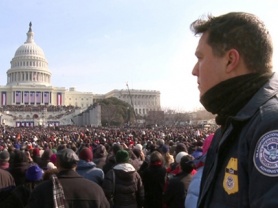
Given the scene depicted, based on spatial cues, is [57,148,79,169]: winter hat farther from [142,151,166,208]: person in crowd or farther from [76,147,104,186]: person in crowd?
[142,151,166,208]: person in crowd

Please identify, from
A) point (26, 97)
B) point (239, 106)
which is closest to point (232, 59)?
point (239, 106)

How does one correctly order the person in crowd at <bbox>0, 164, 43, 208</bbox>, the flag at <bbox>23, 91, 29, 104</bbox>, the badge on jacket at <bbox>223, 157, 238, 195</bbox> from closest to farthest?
the badge on jacket at <bbox>223, 157, 238, 195</bbox>
the person in crowd at <bbox>0, 164, 43, 208</bbox>
the flag at <bbox>23, 91, 29, 104</bbox>

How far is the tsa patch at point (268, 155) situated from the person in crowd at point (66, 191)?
9.24 ft

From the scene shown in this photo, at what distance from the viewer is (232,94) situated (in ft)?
5.40

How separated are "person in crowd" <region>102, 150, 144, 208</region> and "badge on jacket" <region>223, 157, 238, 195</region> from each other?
15.7 ft

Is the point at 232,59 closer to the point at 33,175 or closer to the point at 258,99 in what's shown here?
the point at 258,99

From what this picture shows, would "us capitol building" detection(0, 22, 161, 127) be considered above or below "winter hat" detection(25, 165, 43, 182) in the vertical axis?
above

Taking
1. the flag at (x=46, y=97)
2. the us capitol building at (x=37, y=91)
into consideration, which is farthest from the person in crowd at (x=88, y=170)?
the flag at (x=46, y=97)

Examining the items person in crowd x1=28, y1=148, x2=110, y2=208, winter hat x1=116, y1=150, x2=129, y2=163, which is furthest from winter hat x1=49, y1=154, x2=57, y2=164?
person in crowd x1=28, y1=148, x2=110, y2=208

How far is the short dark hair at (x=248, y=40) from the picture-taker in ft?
5.24

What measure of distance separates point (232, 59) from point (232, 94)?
6.0 inches

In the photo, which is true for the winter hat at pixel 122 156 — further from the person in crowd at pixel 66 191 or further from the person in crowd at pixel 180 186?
the person in crowd at pixel 66 191

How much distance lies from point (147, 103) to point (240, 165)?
451 feet

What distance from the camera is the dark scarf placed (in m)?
1.58
